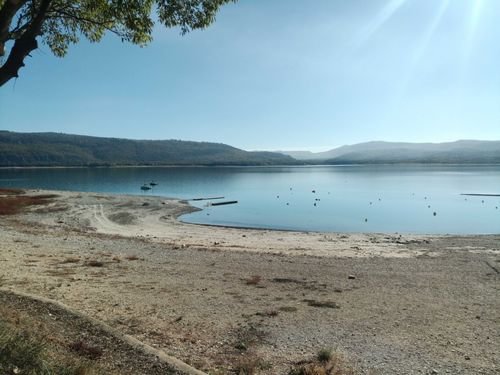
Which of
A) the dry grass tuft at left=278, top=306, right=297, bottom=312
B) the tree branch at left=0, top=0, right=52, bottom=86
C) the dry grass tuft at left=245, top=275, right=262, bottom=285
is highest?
the tree branch at left=0, top=0, right=52, bottom=86

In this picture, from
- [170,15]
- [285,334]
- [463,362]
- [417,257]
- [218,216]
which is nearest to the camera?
[463,362]

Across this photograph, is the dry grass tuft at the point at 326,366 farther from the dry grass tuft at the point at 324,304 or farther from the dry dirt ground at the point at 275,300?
the dry grass tuft at the point at 324,304

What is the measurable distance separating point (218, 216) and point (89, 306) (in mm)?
42990

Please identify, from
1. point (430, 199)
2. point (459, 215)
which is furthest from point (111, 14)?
point (430, 199)

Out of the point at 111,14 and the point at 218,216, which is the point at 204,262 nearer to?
the point at 111,14

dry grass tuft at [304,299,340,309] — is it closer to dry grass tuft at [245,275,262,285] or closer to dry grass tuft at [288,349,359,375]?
dry grass tuft at [245,275,262,285]

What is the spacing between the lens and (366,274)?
17.0 m

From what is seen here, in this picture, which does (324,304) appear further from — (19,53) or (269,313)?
(19,53)

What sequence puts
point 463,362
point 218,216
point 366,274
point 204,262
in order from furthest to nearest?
point 218,216 → point 204,262 → point 366,274 → point 463,362

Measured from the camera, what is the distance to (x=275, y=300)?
1241 centimetres

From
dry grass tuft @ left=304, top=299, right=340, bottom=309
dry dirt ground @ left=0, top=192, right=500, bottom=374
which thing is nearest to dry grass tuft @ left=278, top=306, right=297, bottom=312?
dry dirt ground @ left=0, top=192, right=500, bottom=374

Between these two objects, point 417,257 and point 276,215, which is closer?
point 417,257

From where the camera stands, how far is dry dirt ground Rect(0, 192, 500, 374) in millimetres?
8367

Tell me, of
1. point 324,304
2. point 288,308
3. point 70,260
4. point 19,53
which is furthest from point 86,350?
point 70,260
